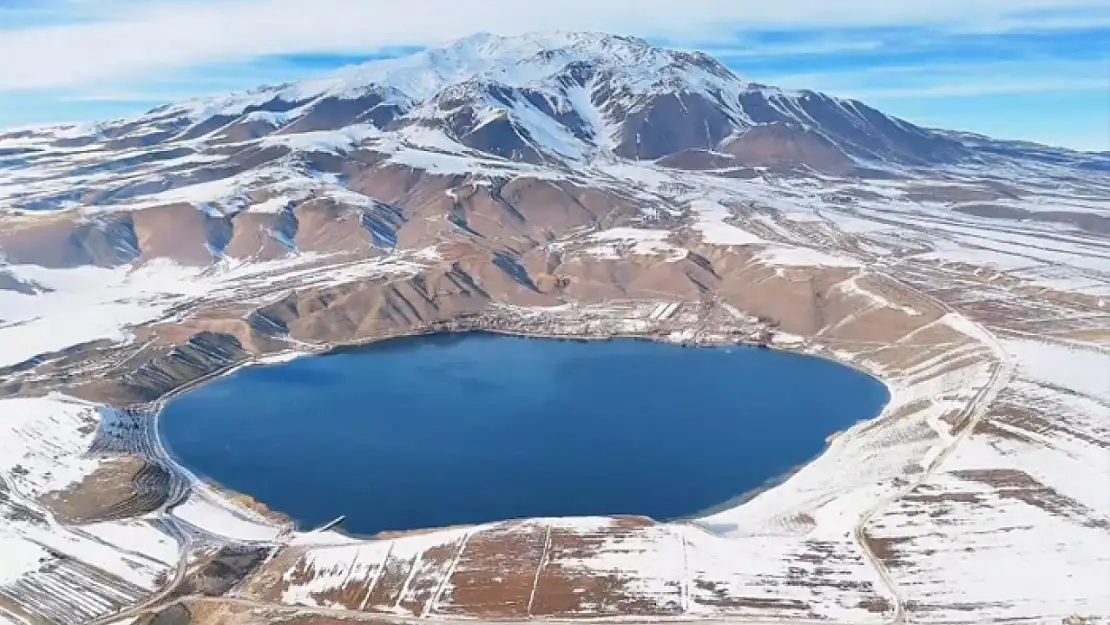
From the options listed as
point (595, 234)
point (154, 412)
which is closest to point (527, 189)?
point (595, 234)

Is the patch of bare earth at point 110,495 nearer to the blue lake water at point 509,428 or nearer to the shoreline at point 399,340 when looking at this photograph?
the shoreline at point 399,340

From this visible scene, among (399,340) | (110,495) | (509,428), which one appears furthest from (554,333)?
(110,495)

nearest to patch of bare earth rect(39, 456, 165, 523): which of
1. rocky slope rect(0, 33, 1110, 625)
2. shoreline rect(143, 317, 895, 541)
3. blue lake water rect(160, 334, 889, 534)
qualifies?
rocky slope rect(0, 33, 1110, 625)

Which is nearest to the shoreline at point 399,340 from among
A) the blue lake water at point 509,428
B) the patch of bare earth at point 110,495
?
the blue lake water at point 509,428

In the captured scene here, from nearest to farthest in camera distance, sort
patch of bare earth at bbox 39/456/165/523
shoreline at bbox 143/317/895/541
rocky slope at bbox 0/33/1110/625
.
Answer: rocky slope at bbox 0/33/1110/625 < shoreline at bbox 143/317/895/541 < patch of bare earth at bbox 39/456/165/523

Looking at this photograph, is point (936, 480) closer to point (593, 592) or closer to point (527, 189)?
point (593, 592)

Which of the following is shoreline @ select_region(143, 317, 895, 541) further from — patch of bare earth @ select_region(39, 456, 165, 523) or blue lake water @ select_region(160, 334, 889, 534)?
patch of bare earth @ select_region(39, 456, 165, 523)
